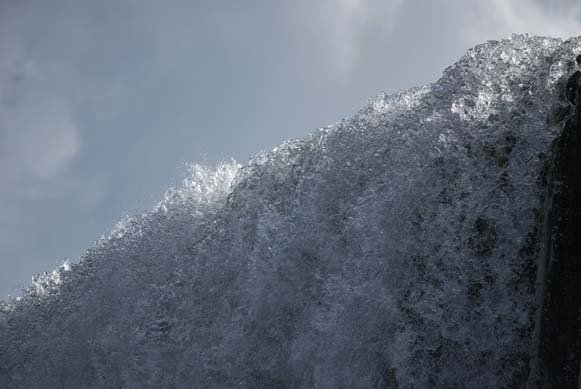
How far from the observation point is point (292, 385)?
847cm

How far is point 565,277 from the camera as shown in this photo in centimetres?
559

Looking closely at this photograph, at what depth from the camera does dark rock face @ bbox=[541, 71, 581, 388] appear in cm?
545

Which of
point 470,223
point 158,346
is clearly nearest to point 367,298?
point 470,223

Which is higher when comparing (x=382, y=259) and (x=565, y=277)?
(x=382, y=259)

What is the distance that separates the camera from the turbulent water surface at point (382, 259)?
6691 millimetres

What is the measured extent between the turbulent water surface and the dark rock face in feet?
0.06

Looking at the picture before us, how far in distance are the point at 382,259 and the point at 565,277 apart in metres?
2.65

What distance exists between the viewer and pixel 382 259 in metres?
7.88

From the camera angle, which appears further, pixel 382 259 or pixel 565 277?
pixel 382 259

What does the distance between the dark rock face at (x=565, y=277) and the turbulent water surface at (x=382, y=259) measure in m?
0.02

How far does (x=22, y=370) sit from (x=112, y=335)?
3.91 m

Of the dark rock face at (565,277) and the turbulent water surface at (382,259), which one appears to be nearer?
the dark rock face at (565,277)

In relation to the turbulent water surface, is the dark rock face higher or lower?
lower

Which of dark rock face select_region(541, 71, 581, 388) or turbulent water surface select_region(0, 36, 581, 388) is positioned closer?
dark rock face select_region(541, 71, 581, 388)
